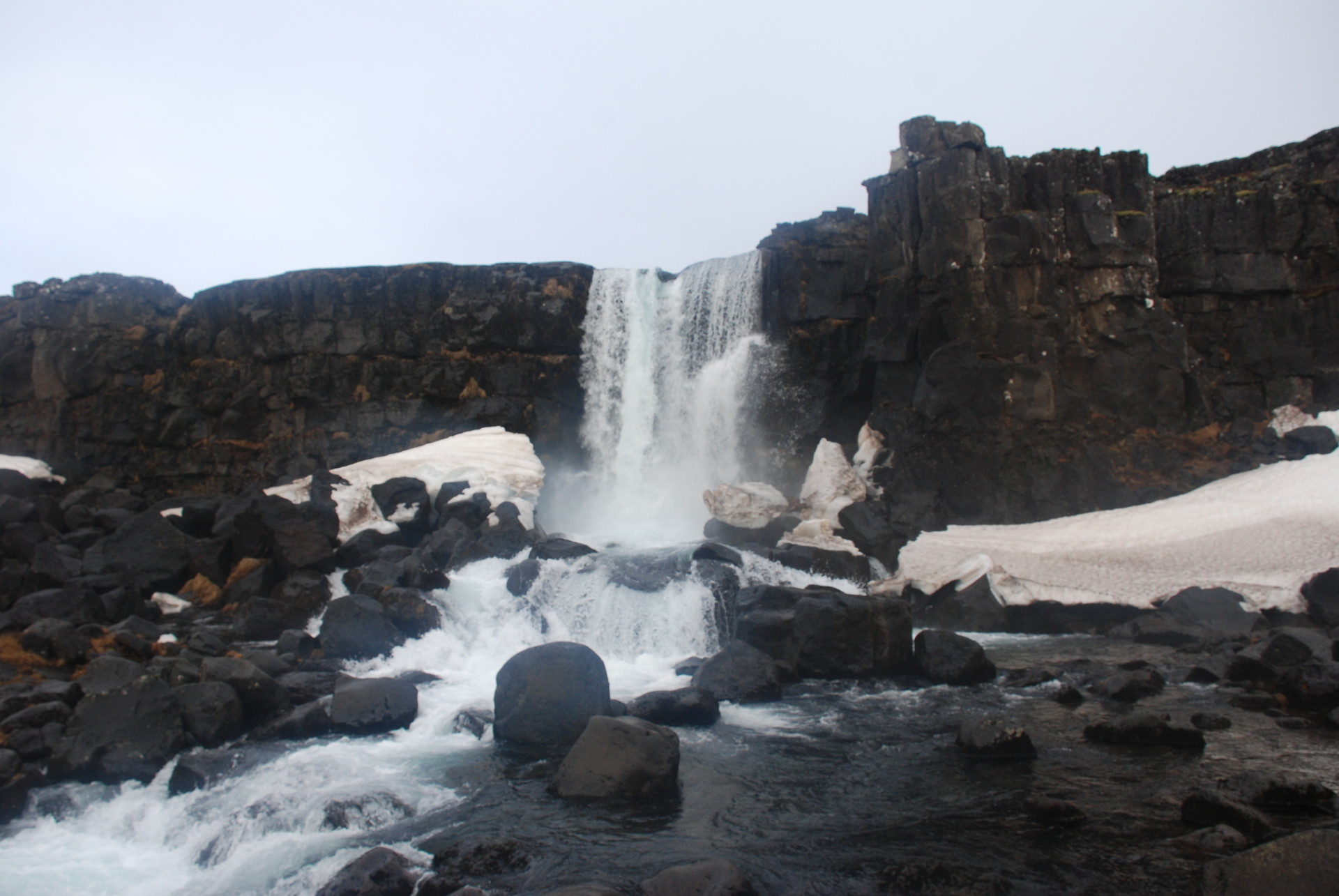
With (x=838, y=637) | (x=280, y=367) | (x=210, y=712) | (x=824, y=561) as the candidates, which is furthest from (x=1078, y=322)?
(x=280, y=367)

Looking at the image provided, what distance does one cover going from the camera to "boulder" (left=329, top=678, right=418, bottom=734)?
31.2 feet

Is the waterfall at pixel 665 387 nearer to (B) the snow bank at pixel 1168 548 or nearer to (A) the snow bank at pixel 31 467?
(B) the snow bank at pixel 1168 548

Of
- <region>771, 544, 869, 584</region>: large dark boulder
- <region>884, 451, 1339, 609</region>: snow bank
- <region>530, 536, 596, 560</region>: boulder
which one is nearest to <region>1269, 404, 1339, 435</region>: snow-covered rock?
<region>884, 451, 1339, 609</region>: snow bank

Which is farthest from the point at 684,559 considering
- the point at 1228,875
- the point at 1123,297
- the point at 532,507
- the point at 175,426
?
the point at 175,426

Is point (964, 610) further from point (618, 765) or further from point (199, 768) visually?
point (199, 768)

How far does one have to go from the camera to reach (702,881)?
5590mm

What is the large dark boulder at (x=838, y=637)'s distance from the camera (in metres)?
12.3

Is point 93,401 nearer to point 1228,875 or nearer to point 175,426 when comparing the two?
point 175,426

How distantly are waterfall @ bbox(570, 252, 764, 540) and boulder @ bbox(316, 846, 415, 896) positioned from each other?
56.8 ft

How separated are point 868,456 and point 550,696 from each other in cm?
1454

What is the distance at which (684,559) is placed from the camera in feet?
54.0

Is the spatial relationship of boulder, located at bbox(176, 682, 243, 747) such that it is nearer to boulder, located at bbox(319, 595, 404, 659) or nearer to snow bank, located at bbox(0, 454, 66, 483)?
boulder, located at bbox(319, 595, 404, 659)

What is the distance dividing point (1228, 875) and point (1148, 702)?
5583mm

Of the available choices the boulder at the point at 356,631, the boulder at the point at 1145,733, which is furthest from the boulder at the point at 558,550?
the boulder at the point at 1145,733
